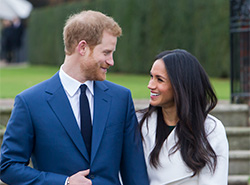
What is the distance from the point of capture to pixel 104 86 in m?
3.05

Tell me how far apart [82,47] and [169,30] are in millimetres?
10024

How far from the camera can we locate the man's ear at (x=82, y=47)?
9.39 feet

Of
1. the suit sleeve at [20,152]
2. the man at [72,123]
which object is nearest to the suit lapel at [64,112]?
the man at [72,123]

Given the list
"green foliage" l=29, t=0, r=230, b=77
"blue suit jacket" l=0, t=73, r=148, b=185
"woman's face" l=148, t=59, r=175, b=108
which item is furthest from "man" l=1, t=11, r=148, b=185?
"green foliage" l=29, t=0, r=230, b=77

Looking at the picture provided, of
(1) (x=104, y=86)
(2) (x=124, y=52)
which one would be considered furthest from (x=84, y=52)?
(2) (x=124, y=52)

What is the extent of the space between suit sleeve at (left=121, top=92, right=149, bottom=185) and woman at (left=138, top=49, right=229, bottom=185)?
0.08 metres

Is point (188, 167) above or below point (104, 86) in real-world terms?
below

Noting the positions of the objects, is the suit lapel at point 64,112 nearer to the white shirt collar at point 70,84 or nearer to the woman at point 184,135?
the white shirt collar at point 70,84

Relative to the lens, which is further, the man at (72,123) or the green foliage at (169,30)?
the green foliage at (169,30)

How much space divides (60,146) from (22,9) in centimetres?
1956

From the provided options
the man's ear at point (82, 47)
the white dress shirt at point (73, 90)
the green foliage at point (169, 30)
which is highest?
the man's ear at point (82, 47)

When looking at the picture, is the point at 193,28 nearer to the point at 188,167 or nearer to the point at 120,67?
the point at 120,67

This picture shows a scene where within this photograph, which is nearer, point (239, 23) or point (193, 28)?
point (239, 23)

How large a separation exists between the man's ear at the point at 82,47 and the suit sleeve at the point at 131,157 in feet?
1.26
